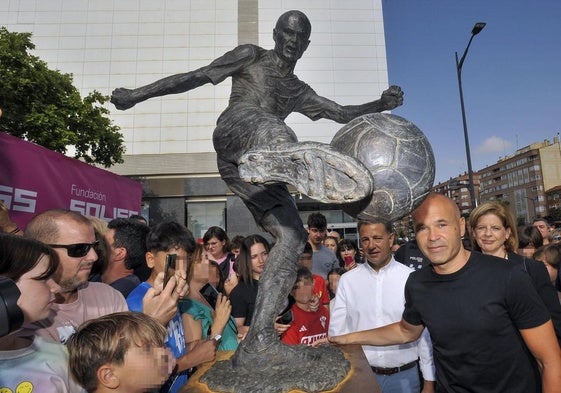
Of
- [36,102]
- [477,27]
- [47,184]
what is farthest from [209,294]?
[36,102]

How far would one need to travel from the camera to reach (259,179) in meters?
1.88

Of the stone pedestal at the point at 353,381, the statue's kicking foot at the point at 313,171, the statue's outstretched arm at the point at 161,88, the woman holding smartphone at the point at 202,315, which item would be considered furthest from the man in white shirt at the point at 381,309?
the statue's outstretched arm at the point at 161,88

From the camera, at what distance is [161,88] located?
2.54 meters

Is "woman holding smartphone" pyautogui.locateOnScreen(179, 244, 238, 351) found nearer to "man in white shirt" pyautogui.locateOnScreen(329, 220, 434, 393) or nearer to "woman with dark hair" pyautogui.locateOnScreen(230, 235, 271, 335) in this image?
"woman with dark hair" pyautogui.locateOnScreen(230, 235, 271, 335)

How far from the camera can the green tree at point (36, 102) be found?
580 inches

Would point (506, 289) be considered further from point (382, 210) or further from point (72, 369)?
point (72, 369)

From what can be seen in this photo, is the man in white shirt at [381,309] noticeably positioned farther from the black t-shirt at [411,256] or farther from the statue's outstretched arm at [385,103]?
the black t-shirt at [411,256]

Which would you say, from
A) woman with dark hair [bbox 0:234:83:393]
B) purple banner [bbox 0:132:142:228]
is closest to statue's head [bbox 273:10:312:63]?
woman with dark hair [bbox 0:234:83:393]

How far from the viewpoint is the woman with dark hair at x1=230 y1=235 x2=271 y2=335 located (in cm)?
389

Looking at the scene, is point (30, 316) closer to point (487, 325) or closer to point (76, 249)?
point (76, 249)

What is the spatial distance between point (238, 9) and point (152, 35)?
5.52m

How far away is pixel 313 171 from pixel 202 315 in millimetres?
1774

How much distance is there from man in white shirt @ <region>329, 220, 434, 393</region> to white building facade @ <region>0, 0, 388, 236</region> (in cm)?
1873

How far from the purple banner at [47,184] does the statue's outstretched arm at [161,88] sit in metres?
2.97
